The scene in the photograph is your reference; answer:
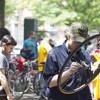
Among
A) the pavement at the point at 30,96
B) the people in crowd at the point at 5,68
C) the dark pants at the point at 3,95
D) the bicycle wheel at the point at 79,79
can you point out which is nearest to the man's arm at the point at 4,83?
the people in crowd at the point at 5,68

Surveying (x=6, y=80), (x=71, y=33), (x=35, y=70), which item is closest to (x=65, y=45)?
(x=71, y=33)

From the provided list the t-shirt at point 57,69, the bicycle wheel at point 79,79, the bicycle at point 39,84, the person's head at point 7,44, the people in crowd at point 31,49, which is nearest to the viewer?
the bicycle wheel at point 79,79

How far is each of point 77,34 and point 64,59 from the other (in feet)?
0.97

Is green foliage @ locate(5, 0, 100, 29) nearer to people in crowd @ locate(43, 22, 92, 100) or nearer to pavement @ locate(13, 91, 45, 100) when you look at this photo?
pavement @ locate(13, 91, 45, 100)

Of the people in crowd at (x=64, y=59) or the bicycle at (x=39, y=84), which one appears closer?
the people in crowd at (x=64, y=59)

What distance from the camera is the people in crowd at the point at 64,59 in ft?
15.0

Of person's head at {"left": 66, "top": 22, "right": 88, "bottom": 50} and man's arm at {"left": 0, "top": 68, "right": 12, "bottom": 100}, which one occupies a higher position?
person's head at {"left": 66, "top": 22, "right": 88, "bottom": 50}

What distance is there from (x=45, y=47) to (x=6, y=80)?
6221 millimetres

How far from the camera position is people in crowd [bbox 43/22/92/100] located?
457cm

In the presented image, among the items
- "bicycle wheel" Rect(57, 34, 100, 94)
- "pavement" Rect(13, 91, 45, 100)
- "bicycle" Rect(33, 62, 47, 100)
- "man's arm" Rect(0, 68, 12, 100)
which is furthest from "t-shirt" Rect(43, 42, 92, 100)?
"pavement" Rect(13, 91, 45, 100)

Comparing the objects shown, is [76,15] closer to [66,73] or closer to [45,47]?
[45,47]

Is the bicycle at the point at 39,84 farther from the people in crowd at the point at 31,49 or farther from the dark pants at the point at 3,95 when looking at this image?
the dark pants at the point at 3,95

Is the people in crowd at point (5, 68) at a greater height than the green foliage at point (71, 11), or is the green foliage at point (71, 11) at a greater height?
the people in crowd at point (5, 68)

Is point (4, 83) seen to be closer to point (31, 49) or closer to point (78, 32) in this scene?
point (78, 32)
